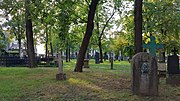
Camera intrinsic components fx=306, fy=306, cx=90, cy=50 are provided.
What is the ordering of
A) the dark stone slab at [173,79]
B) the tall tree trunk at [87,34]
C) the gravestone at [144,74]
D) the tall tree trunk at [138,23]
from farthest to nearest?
1. the tall tree trunk at [87,34]
2. the tall tree trunk at [138,23]
3. the dark stone slab at [173,79]
4. the gravestone at [144,74]

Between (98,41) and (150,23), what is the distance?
29834 mm

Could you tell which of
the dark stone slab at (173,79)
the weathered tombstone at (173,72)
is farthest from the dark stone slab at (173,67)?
the dark stone slab at (173,79)

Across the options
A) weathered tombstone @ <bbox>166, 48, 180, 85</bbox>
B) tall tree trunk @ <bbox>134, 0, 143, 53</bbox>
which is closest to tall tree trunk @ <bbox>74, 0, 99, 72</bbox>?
tall tree trunk @ <bbox>134, 0, 143, 53</bbox>

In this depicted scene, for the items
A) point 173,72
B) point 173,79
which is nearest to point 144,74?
point 173,79

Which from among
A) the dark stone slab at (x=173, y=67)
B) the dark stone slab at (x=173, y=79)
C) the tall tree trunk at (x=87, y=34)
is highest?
the tall tree trunk at (x=87, y=34)

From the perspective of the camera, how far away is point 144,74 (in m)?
9.47

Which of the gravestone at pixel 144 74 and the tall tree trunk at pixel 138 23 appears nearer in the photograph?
the gravestone at pixel 144 74

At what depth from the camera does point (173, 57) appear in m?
13.4

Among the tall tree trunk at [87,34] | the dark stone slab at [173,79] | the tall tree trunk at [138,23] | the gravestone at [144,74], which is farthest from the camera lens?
the tall tree trunk at [87,34]

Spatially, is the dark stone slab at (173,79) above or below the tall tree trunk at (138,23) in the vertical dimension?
below

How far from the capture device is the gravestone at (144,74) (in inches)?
371

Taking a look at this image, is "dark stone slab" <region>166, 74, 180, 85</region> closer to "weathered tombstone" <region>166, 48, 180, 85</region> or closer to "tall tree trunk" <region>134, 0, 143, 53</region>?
"weathered tombstone" <region>166, 48, 180, 85</region>

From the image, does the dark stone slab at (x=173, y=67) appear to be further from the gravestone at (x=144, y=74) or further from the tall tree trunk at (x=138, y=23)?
the gravestone at (x=144, y=74)

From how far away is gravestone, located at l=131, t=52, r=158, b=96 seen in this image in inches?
371
